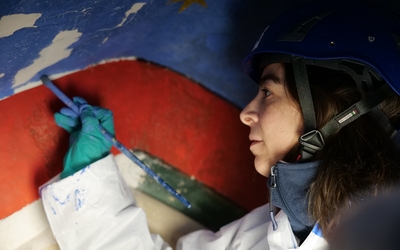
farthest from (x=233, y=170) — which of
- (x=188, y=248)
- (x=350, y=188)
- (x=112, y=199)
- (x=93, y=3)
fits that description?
(x=93, y=3)

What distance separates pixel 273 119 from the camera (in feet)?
4.27

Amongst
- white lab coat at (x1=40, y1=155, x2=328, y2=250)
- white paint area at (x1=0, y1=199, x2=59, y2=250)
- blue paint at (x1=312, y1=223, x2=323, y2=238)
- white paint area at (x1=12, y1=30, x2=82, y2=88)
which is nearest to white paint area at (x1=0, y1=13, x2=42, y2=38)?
white paint area at (x1=12, y1=30, x2=82, y2=88)

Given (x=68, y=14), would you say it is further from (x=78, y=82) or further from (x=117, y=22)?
(x=78, y=82)

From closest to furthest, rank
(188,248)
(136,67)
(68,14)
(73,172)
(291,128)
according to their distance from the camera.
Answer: (68,14) < (291,128) < (73,172) < (188,248) < (136,67)

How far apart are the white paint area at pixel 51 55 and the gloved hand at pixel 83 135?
14 centimetres

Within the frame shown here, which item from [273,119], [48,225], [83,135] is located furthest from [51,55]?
[273,119]

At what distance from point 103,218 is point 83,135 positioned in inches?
10.3

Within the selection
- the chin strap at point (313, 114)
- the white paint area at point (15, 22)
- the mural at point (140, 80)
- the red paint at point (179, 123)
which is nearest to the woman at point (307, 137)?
the chin strap at point (313, 114)

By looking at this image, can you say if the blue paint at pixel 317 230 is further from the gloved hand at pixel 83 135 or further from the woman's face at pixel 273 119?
the gloved hand at pixel 83 135

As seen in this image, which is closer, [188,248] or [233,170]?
[188,248]

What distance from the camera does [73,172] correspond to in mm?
1442

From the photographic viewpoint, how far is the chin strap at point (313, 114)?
1.22 meters

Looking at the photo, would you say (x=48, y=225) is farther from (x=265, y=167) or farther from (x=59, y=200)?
(x=265, y=167)

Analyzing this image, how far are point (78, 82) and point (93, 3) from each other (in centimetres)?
46
